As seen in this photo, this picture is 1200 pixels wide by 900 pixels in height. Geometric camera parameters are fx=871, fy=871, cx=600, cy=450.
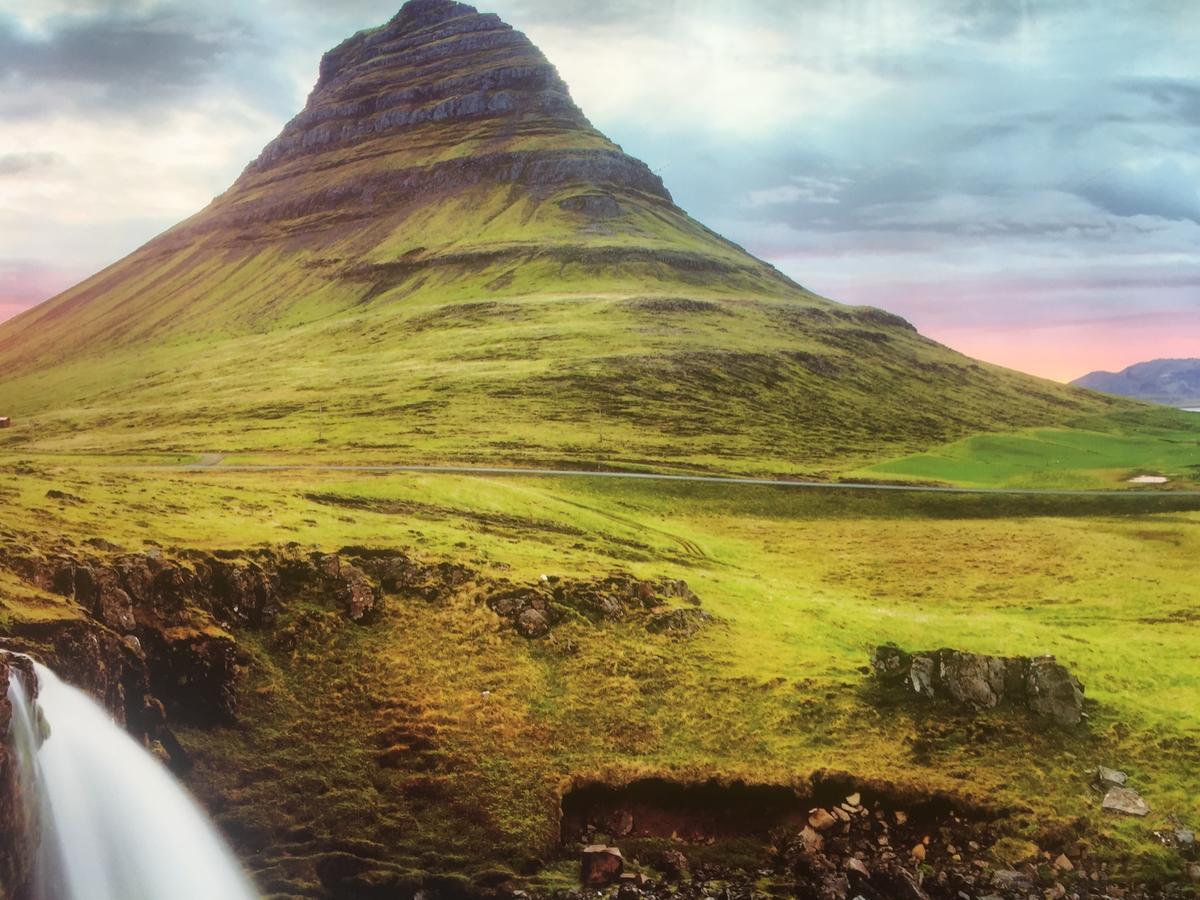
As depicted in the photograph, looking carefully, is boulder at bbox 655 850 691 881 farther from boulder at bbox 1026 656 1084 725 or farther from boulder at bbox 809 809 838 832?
boulder at bbox 1026 656 1084 725

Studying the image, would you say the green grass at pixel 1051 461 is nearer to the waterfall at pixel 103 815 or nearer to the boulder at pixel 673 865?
the boulder at pixel 673 865

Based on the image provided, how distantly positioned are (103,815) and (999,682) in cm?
3144

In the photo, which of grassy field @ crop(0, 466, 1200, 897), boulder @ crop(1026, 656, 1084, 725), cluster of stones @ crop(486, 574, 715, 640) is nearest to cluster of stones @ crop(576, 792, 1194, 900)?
grassy field @ crop(0, 466, 1200, 897)

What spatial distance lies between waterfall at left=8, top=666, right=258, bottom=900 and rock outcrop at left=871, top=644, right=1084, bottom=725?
25.7 m

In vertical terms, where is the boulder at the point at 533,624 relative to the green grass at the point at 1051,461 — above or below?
below

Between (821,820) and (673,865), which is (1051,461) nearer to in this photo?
(821,820)

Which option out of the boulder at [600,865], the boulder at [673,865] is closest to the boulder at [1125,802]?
the boulder at [673,865]

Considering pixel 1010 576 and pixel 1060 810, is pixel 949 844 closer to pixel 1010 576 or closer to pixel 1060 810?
pixel 1060 810

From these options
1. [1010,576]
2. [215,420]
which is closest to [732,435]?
[1010,576]

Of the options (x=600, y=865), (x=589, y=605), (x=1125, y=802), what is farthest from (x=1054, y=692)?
(x=589, y=605)

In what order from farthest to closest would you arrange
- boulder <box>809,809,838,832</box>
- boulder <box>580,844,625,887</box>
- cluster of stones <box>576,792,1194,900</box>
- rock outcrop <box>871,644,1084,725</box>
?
rock outcrop <box>871,644,1084,725</box> → boulder <box>809,809,838,832</box> → boulder <box>580,844,625,887</box> → cluster of stones <box>576,792,1194,900</box>

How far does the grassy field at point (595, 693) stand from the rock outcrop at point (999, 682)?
0.83m

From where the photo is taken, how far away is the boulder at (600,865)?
26344 millimetres

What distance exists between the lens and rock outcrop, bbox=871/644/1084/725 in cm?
3381
